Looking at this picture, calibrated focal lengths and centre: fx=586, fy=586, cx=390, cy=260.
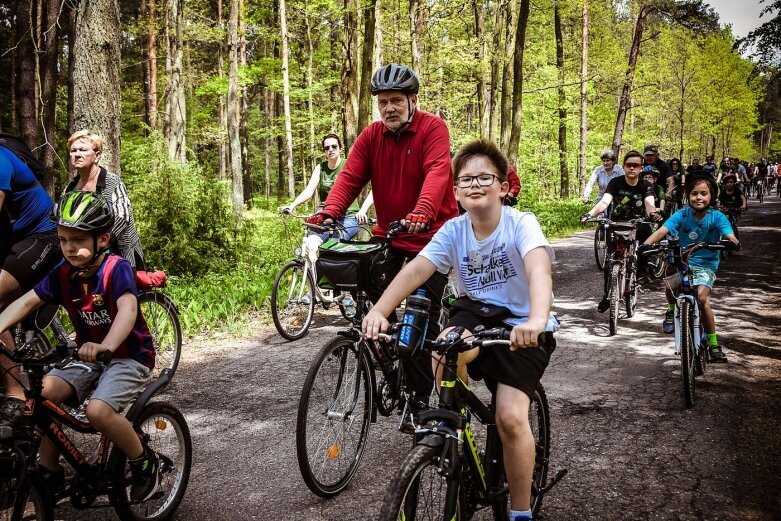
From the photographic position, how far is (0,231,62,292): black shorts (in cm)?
454

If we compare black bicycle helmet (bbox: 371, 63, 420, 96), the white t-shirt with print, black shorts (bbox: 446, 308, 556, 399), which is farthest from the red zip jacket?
black shorts (bbox: 446, 308, 556, 399)

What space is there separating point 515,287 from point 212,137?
2997 cm

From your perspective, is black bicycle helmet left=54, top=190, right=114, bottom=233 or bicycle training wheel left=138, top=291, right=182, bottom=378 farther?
bicycle training wheel left=138, top=291, right=182, bottom=378

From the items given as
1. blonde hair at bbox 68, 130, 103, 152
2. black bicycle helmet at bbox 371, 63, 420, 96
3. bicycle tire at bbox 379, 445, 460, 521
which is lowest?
bicycle tire at bbox 379, 445, 460, 521

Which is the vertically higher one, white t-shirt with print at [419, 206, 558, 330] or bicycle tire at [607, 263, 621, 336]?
white t-shirt with print at [419, 206, 558, 330]

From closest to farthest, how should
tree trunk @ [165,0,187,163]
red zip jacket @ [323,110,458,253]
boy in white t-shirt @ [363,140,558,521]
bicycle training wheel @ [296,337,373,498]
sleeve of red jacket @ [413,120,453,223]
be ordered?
boy in white t-shirt @ [363,140,558,521] < bicycle training wheel @ [296,337,373,498] < sleeve of red jacket @ [413,120,453,223] < red zip jacket @ [323,110,458,253] < tree trunk @ [165,0,187,163]

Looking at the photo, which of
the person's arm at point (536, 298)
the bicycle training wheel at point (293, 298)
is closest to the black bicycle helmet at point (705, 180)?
the person's arm at point (536, 298)

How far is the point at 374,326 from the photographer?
8.79ft

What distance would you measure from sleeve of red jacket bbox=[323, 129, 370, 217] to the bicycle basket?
1.65ft

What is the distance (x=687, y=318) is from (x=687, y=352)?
1.28 ft

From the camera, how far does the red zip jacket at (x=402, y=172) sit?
13.6ft

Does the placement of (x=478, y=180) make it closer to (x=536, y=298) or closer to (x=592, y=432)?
(x=536, y=298)

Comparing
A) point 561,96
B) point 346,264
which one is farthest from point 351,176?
point 561,96

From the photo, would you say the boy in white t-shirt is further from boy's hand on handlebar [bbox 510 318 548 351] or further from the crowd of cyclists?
boy's hand on handlebar [bbox 510 318 548 351]
